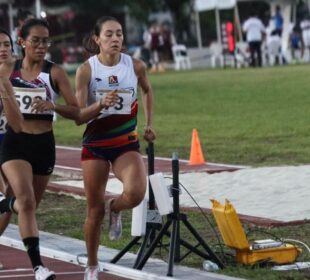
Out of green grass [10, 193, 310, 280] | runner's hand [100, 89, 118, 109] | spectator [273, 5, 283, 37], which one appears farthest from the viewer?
spectator [273, 5, 283, 37]

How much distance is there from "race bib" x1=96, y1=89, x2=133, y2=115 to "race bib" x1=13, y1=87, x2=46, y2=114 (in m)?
0.44

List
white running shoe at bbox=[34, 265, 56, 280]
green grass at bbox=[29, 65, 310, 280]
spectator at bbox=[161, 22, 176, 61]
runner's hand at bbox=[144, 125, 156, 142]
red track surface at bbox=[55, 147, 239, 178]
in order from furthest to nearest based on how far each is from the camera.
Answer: spectator at bbox=[161, 22, 176, 61], red track surface at bbox=[55, 147, 239, 178], green grass at bbox=[29, 65, 310, 280], runner's hand at bbox=[144, 125, 156, 142], white running shoe at bbox=[34, 265, 56, 280]

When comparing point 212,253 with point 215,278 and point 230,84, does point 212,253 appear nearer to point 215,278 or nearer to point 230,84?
point 215,278

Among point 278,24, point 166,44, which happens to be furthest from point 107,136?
point 166,44

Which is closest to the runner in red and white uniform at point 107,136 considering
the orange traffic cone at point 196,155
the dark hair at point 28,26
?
the dark hair at point 28,26

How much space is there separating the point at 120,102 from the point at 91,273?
134 cm

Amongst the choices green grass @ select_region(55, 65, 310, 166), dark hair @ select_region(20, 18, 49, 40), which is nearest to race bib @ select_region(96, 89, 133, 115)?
dark hair @ select_region(20, 18, 49, 40)

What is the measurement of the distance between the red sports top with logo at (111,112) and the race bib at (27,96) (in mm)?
383

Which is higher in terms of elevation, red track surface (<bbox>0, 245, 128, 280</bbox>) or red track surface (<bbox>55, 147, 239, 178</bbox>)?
red track surface (<bbox>0, 245, 128, 280</bbox>)

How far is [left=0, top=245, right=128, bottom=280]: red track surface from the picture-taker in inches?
433

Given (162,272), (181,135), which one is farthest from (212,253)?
(181,135)

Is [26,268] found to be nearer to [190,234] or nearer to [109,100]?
[190,234]

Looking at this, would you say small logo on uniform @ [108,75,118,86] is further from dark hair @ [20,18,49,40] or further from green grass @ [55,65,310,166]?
green grass @ [55,65,310,166]

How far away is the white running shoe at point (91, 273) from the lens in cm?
1049
